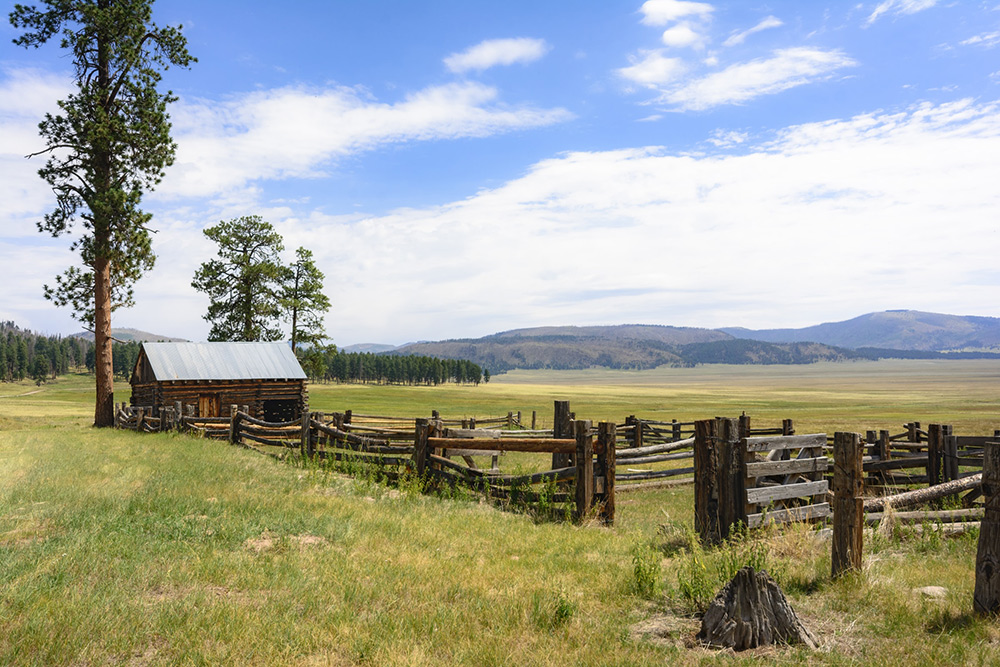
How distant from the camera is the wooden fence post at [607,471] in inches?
410

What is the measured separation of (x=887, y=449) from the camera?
1402cm

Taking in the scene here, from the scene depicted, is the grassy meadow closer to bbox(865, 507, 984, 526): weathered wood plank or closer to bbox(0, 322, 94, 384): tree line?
bbox(865, 507, 984, 526): weathered wood plank

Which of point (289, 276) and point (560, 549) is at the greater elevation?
point (289, 276)

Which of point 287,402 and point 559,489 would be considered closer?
point 559,489

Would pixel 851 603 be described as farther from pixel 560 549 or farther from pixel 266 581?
pixel 266 581

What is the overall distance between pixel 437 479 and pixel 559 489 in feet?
8.99

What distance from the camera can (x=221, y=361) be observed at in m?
34.0

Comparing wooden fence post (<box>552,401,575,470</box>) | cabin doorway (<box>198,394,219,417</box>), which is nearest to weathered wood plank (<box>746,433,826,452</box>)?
wooden fence post (<box>552,401,575,470</box>)

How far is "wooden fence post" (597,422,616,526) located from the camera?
10414 millimetres

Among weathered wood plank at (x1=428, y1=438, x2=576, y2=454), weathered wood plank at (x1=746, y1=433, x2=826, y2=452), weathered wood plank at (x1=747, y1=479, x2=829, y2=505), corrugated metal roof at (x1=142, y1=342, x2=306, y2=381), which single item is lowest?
weathered wood plank at (x1=747, y1=479, x2=829, y2=505)

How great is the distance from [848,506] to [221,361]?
33.3 m

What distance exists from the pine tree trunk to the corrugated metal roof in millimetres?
3073

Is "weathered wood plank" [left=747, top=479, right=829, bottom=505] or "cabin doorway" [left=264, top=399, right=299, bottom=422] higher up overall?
"weathered wood plank" [left=747, top=479, right=829, bottom=505]

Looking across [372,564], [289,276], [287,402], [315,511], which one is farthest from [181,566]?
[289,276]
